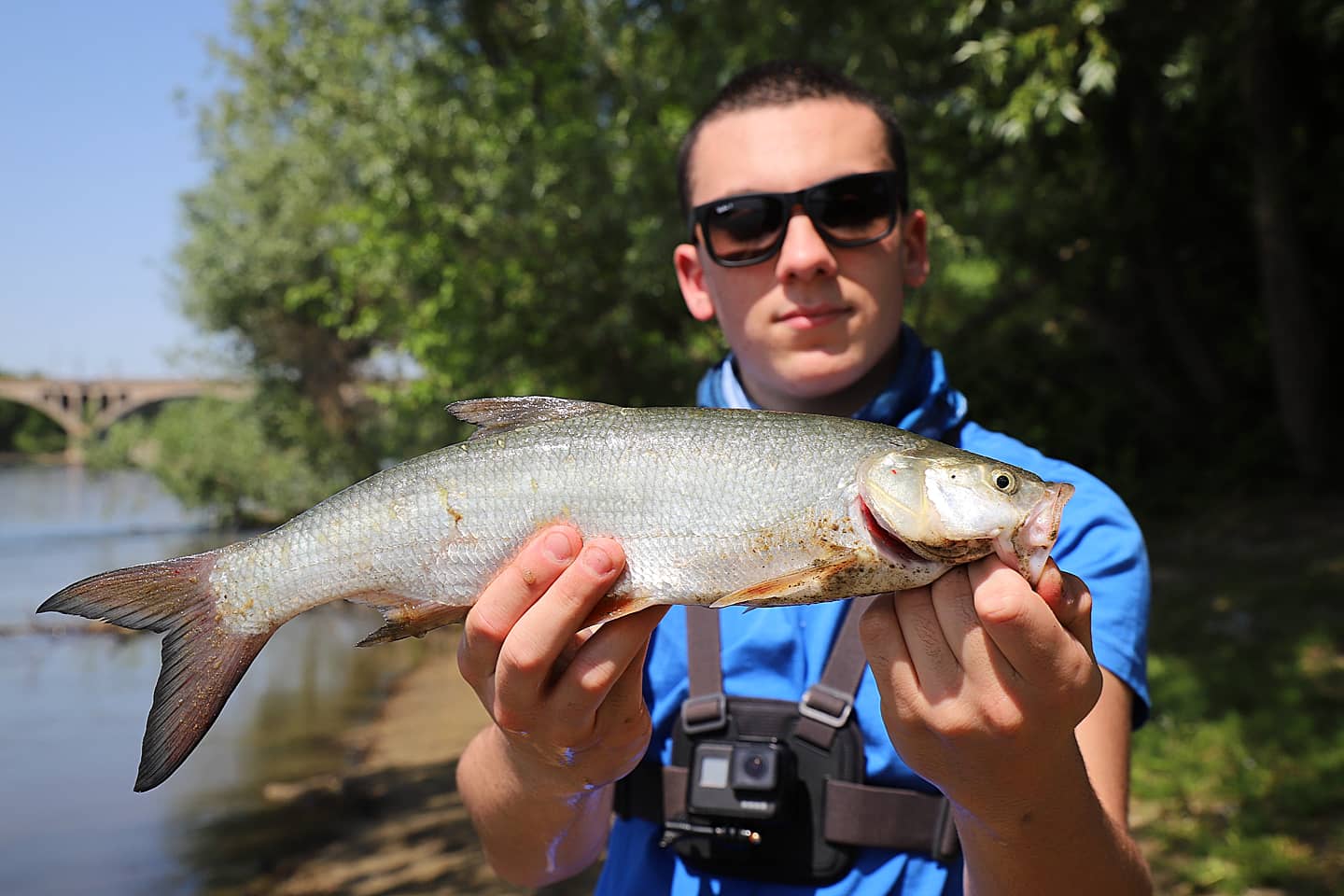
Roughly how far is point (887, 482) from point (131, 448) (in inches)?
1811

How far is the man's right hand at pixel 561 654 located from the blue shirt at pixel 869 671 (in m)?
0.52

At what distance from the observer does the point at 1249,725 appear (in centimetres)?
723

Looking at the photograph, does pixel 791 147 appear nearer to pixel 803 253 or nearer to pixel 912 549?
pixel 803 253

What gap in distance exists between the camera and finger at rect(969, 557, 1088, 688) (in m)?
1.85

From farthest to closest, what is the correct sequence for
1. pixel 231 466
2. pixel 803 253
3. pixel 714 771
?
pixel 231 466 → pixel 803 253 → pixel 714 771

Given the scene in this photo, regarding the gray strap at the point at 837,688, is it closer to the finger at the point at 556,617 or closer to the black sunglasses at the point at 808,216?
the finger at the point at 556,617

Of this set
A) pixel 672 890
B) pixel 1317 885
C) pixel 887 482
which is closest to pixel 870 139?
pixel 887 482

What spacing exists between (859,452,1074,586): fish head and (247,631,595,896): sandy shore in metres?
6.75

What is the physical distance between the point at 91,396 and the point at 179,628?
62698 mm

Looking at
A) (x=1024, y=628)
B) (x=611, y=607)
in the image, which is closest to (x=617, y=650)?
(x=611, y=607)

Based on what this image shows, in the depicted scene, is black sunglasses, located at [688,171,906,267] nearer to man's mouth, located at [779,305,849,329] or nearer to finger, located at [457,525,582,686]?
man's mouth, located at [779,305,849,329]

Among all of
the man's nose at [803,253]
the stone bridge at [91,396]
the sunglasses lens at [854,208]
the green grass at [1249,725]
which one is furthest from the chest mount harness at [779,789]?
the stone bridge at [91,396]

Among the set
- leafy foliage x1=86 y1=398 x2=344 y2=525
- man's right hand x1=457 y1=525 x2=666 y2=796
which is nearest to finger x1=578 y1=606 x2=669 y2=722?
man's right hand x1=457 y1=525 x2=666 y2=796

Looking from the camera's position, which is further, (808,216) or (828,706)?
(808,216)
